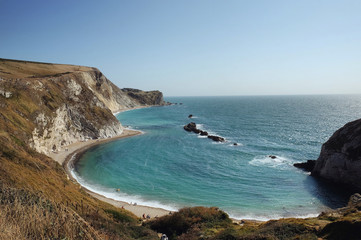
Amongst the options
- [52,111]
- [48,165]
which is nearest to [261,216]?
[48,165]

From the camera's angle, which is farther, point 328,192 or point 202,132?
point 202,132

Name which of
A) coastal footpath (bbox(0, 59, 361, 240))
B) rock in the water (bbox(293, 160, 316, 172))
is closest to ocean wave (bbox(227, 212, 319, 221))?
coastal footpath (bbox(0, 59, 361, 240))

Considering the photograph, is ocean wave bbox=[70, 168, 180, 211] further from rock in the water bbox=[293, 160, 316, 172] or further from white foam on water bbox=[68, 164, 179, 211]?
rock in the water bbox=[293, 160, 316, 172]

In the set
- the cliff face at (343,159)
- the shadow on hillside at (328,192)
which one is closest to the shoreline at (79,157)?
the shadow on hillside at (328,192)

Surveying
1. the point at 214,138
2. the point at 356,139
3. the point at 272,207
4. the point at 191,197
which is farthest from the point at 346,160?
the point at 214,138

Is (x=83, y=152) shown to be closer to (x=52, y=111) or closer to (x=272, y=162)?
(x=52, y=111)

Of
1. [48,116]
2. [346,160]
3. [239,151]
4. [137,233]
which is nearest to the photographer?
[137,233]

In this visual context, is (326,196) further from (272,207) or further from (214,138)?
(214,138)
